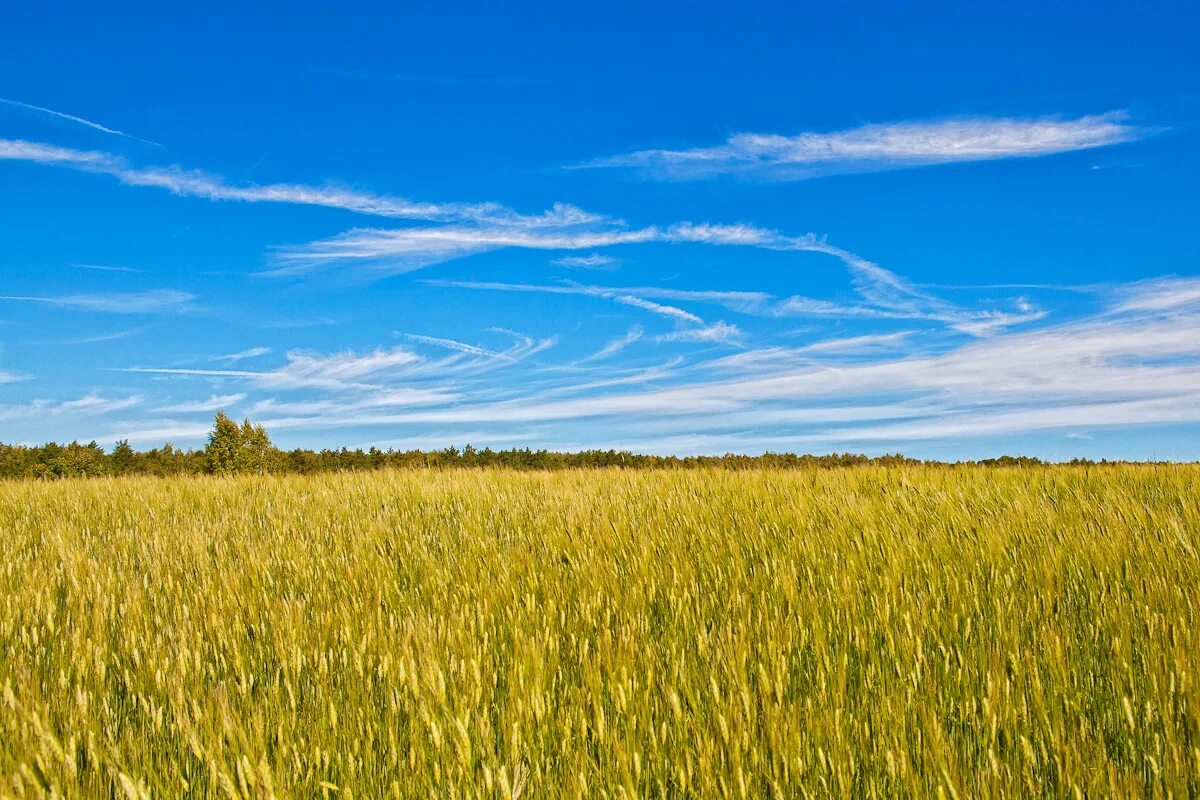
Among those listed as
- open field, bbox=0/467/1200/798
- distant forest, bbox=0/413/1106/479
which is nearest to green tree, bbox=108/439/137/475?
distant forest, bbox=0/413/1106/479

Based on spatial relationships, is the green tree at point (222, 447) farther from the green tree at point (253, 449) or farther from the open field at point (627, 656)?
the open field at point (627, 656)

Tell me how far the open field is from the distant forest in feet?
36.6

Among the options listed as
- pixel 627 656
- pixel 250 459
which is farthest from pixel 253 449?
pixel 627 656

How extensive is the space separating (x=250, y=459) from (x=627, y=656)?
24697 millimetres

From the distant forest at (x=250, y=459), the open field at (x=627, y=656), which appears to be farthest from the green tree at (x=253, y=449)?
the open field at (x=627, y=656)

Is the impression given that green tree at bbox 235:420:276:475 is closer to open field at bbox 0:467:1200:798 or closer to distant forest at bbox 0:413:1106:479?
distant forest at bbox 0:413:1106:479

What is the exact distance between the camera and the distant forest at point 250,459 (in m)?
18.9

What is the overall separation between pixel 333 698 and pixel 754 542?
300cm

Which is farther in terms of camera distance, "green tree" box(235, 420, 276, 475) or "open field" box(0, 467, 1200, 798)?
"green tree" box(235, 420, 276, 475)

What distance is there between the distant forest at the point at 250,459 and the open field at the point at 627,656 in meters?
11.1

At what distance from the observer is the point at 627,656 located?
8.63ft

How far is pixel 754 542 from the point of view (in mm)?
4777

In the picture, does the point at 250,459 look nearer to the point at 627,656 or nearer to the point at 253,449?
the point at 253,449

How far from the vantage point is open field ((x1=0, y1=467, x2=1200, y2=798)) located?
1.97m
